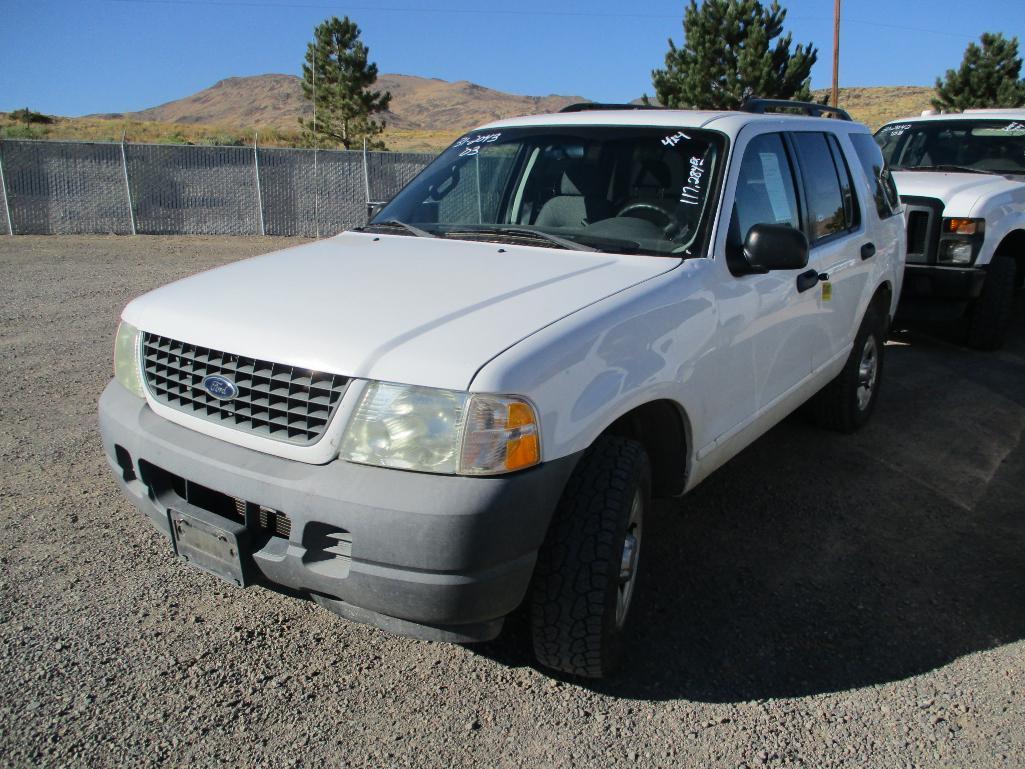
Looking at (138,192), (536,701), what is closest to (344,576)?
(536,701)

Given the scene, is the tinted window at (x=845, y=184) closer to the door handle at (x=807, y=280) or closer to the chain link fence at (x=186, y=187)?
the door handle at (x=807, y=280)

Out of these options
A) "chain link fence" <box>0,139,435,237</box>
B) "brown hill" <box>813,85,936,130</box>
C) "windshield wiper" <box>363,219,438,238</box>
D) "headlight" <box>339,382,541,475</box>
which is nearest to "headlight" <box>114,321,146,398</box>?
"headlight" <box>339,382,541,475</box>

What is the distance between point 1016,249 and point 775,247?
5777 mm

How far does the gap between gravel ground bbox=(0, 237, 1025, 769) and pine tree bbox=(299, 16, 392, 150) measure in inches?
1514

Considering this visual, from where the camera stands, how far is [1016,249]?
781 centimetres

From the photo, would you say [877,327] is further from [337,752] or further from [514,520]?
[337,752]

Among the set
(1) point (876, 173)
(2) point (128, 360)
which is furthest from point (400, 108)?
(2) point (128, 360)

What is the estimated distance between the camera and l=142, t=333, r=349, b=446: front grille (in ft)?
8.21

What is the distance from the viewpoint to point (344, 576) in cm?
240

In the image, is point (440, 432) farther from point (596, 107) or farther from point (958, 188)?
point (958, 188)

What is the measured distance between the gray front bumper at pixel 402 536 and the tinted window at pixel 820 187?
2464 millimetres

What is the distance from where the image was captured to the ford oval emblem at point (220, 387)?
2.65 m

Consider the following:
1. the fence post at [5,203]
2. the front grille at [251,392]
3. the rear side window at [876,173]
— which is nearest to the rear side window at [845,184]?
the rear side window at [876,173]

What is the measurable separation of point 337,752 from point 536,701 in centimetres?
A: 64
